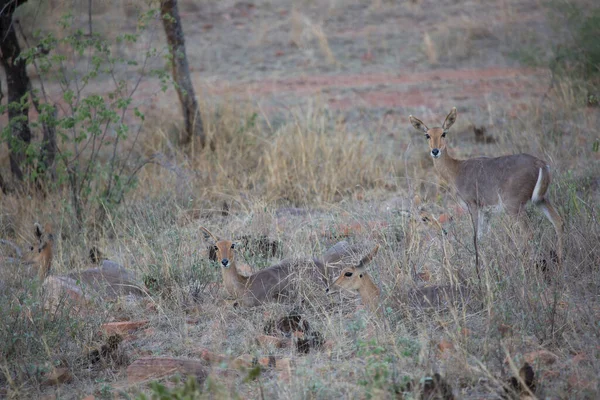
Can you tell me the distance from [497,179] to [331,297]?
2217mm

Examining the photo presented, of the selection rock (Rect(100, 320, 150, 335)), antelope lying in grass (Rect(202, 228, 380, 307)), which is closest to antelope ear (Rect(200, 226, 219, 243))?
antelope lying in grass (Rect(202, 228, 380, 307))

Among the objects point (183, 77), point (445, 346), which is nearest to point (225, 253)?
point (445, 346)

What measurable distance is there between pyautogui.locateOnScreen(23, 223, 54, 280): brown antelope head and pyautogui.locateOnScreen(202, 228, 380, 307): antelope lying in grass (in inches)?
74.8

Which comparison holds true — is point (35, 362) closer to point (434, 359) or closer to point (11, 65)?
point (434, 359)

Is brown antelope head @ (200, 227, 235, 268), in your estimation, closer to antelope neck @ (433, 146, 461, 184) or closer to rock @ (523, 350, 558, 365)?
rock @ (523, 350, 558, 365)

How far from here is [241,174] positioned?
1034cm

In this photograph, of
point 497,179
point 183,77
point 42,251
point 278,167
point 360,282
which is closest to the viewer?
point 360,282

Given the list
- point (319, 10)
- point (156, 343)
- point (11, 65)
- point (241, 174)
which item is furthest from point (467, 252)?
point (319, 10)

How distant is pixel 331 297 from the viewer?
234 inches

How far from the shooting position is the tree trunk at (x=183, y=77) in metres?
10.9

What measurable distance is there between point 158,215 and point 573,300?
3.99m

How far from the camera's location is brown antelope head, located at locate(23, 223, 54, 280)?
7.35 m

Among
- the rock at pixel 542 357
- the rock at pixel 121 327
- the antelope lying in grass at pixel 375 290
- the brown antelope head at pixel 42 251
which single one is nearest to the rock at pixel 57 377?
the rock at pixel 121 327

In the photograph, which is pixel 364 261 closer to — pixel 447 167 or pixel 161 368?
pixel 161 368
